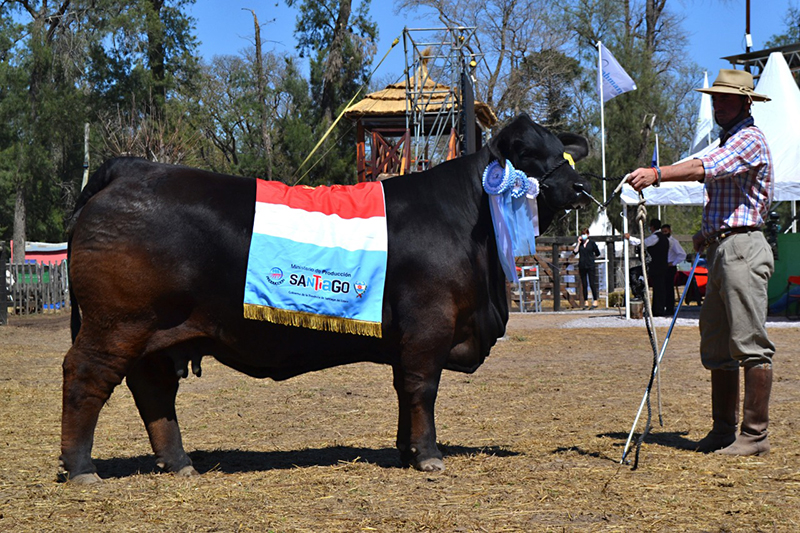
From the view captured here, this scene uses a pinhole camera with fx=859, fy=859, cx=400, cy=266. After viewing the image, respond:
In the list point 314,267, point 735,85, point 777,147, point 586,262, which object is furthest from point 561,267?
point 314,267

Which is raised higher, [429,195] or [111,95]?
[111,95]

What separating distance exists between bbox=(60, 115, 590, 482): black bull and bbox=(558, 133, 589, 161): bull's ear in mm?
254

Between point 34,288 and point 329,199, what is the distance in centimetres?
1964

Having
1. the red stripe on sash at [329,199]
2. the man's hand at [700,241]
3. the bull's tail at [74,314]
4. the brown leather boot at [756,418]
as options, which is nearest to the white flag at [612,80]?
the man's hand at [700,241]

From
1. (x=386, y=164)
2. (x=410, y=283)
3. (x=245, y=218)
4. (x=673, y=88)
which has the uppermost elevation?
(x=673, y=88)

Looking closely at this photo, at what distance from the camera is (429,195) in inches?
210

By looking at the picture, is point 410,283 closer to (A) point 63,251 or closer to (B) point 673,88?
(A) point 63,251

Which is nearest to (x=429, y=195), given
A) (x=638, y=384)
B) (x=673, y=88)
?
(x=638, y=384)

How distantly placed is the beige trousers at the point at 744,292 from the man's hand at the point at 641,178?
80 cm

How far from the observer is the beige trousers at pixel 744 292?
5.32m

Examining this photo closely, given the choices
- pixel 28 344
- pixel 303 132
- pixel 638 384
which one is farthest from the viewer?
pixel 303 132

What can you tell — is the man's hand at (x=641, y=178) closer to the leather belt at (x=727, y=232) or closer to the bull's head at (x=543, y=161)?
the bull's head at (x=543, y=161)

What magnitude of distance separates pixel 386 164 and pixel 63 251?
17.5 metres

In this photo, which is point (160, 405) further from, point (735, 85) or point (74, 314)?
point (735, 85)
